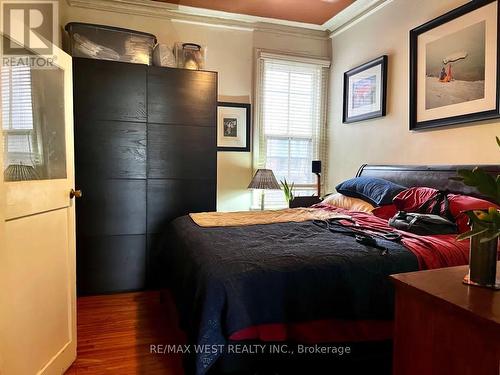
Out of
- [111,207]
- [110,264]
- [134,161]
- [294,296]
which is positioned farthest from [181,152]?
[294,296]

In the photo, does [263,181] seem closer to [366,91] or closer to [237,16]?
[366,91]

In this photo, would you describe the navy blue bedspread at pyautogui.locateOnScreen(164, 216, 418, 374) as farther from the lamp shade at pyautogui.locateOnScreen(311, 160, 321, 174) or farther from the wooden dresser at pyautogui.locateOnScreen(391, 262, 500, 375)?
the lamp shade at pyautogui.locateOnScreen(311, 160, 321, 174)

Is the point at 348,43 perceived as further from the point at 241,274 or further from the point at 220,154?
the point at 241,274

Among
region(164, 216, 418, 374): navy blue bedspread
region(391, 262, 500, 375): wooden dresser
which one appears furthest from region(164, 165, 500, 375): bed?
region(391, 262, 500, 375): wooden dresser

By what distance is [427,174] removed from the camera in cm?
277

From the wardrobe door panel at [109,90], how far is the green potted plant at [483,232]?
2854 mm

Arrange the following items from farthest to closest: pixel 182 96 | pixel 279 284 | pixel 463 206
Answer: pixel 182 96 < pixel 463 206 < pixel 279 284

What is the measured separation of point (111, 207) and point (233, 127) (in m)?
1.68

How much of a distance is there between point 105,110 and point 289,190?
7.35 feet

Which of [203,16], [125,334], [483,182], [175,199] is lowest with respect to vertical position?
[125,334]

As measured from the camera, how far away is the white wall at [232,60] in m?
3.85

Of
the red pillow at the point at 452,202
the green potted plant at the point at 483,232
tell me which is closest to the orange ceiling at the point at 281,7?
the red pillow at the point at 452,202

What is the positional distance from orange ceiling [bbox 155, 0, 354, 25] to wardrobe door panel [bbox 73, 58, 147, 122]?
1.06 m

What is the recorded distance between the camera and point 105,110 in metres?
3.08
